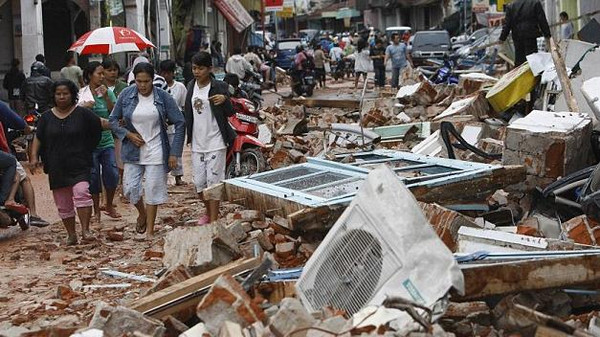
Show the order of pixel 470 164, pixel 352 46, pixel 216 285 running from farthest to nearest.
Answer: pixel 352 46
pixel 470 164
pixel 216 285

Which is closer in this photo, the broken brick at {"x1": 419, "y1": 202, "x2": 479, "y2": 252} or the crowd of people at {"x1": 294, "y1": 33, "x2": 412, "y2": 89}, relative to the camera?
the broken brick at {"x1": 419, "y1": 202, "x2": 479, "y2": 252}

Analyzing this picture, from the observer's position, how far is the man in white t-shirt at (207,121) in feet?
29.2

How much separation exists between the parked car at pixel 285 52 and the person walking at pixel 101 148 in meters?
28.4

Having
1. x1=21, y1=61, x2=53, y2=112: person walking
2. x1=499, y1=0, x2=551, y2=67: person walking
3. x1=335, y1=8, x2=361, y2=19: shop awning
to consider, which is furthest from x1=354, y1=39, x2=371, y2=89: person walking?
x1=335, y1=8, x2=361, y2=19: shop awning

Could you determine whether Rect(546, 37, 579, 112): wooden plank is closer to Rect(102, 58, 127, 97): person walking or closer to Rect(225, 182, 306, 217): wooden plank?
Rect(225, 182, 306, 217): wooden plank

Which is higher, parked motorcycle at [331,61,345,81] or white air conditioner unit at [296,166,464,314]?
parked motorcycle at [331,61,345,81]

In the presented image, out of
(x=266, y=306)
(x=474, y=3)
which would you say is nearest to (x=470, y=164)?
(x=266, y=306)

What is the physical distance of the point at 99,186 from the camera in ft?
32.6

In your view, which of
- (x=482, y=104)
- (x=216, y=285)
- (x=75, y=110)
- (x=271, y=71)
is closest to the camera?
(x=216, y=285)

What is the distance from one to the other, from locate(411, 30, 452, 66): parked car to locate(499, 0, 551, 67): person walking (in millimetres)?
17810

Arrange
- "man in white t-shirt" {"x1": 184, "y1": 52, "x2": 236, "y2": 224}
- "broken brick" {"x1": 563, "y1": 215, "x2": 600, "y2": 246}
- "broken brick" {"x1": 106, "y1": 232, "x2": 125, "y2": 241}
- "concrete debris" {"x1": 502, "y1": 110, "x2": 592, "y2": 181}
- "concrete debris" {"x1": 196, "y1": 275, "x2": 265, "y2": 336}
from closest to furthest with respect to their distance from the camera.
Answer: "concrete debris" {"x1": 196, "y1": 275, "x2": 265, "y2": 336}
"broken brick" {"x1": 563, "y1": 215, "x2": 600, "y2": 246}
"concrete debris" {"x1": 502, "y1": 110, "x2": 592, "y2": 181}
"man in white t-shirt" {"x1": 184, "y1": 52, "x2": 236, "y2": 224}
"broken brick" {"x1": 106, "y1": 232, "x2": 125, "y2": 241}

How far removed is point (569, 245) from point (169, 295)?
253 cm

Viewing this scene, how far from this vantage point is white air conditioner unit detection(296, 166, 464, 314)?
4.42m

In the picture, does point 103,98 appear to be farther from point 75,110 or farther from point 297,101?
point 297,101
